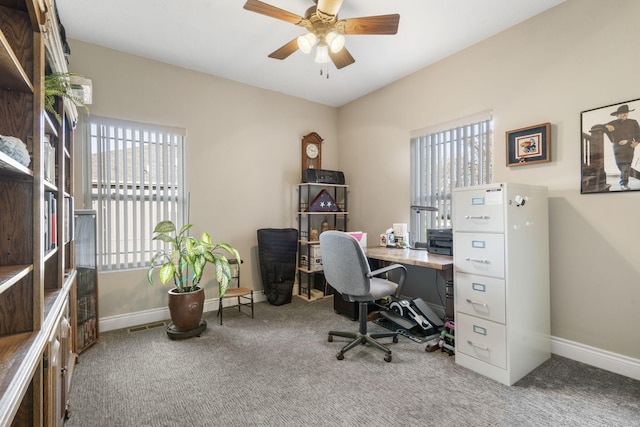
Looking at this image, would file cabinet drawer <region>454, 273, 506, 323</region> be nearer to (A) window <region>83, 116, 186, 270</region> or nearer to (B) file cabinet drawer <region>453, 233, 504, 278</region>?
(B) file cabinet drawer <region>453, 233, 504, 278</region>

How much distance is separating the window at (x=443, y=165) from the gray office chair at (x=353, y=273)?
121 cm

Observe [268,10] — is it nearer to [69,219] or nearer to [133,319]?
[69,219]

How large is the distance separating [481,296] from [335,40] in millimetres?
2122

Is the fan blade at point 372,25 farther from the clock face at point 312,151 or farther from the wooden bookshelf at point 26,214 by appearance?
the clock face at point 312,151

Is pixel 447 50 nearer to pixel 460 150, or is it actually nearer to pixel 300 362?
pixel 460 150

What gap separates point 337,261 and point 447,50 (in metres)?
2.43

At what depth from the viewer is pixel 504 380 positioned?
1.99 m

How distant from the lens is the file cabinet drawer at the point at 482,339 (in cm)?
202

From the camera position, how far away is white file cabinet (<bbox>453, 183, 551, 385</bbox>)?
2.02 meters

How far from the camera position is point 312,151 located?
4332mm

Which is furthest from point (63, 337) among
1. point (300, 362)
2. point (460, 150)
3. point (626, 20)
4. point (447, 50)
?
point (626, 20)

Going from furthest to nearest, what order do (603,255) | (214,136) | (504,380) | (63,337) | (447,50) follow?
(214,136) → (447,50) → (603,255) → (504,380) → (63,337)

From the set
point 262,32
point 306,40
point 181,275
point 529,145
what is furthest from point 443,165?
point 181,275

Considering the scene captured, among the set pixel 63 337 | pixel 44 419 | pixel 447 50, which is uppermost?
pixel 447 50
